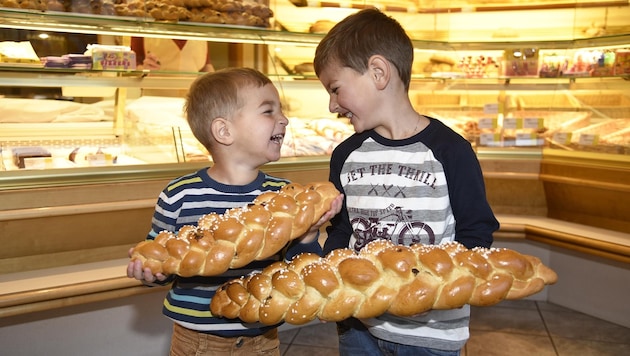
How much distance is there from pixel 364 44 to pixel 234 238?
69 cm

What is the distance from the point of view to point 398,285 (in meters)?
1.51

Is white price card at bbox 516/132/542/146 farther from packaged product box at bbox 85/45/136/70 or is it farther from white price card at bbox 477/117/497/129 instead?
packaged product box at bbox 85/45/136/70

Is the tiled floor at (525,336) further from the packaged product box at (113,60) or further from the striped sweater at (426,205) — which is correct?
the striped sweater at (426,205)

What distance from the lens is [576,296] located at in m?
4.43

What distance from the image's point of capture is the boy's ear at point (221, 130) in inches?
77.1

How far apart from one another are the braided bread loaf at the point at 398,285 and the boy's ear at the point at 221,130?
0.57 m

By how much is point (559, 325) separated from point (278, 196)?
3.21 m

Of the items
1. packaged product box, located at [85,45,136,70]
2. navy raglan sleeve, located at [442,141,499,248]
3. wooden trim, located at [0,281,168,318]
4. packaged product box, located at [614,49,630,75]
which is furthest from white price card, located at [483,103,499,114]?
navy raglan sleeve, located at [442,141,499,248]

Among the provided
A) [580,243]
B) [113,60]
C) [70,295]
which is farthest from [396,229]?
[580,243]

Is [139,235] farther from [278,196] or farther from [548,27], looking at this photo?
[548,27]

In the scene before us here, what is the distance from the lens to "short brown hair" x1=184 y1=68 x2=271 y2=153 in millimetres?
1955

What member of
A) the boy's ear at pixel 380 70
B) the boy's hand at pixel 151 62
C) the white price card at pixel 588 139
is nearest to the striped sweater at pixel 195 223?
the boy's ear at pixel 380 70

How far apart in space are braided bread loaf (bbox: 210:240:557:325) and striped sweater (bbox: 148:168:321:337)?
1.20 ft

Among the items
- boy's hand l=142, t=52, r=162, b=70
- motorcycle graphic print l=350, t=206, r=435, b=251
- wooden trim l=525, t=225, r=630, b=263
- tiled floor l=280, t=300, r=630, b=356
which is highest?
boy's hand l=142, t=52, r=162, b=70
